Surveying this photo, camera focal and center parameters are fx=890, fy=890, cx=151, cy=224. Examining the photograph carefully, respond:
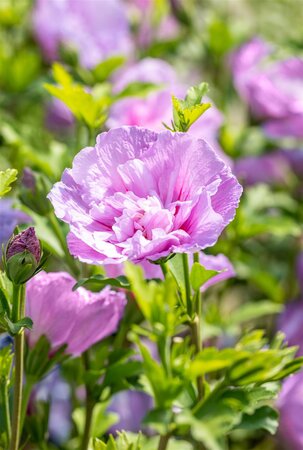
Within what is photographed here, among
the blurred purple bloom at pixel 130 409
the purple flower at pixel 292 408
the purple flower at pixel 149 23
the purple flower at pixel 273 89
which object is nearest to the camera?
the purple flower at pixel 292 408

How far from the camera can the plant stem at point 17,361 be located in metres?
0.64

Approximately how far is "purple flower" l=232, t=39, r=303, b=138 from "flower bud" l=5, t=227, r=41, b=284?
2.38ft

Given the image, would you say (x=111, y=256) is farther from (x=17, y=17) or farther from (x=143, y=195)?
(x=17, y=17)

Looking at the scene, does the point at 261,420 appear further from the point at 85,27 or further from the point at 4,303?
the point at 85,27

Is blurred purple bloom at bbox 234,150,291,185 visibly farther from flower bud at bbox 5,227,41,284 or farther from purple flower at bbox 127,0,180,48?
flower bud at bbox 5,227,41,284

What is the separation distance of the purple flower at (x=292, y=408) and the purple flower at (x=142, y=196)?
0.37m

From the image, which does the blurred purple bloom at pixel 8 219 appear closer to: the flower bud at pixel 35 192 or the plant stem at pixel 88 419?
the flower bud at pixel 35 192

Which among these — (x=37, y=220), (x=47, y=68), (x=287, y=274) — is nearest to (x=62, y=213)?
(x=37, y=220)

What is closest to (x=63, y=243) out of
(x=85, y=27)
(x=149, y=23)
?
(x=85, y=27)

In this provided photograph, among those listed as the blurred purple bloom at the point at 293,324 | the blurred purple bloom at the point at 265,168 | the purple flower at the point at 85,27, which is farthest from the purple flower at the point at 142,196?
the purple flower at the point at 85,27

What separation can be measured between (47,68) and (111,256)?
3.10ft

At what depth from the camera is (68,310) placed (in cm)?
73

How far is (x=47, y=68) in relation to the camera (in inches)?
58.7

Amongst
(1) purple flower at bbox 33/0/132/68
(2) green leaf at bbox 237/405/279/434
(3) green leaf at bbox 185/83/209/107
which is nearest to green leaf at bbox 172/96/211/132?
(3) green leaf at bbox 185/83/209/107
